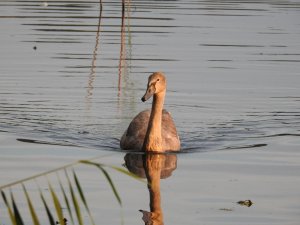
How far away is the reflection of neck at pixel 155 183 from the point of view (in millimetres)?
10133

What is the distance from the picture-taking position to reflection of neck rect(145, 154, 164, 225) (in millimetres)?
10133

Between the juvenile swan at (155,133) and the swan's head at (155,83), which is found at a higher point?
the swan's head at (155,83)

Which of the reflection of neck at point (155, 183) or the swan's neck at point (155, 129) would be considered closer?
the reflection of neck at point (155, 183)

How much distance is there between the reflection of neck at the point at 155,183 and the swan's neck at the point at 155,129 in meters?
0.17

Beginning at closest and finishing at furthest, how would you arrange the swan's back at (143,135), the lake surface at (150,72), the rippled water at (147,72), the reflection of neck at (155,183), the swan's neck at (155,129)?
the reflection of neck at (155,183) < the swan's neck at (155,129) < the swan's back at (143,135) < the lake surface at (150,72) < the rippled water at (147,72)

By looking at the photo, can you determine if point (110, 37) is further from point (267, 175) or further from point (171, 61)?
point (267, 175)

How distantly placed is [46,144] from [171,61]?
8608 millimetres

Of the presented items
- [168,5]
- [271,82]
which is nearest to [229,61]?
[271,82]

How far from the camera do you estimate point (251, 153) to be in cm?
1410

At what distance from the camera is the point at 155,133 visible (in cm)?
1460

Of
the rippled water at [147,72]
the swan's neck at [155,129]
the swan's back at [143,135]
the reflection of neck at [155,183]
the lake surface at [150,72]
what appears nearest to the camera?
the reflection of neck at [155,183]

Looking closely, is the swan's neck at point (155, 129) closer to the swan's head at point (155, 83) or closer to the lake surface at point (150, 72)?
the swan's head at point (155, 83)

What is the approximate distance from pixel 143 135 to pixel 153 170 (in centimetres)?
213

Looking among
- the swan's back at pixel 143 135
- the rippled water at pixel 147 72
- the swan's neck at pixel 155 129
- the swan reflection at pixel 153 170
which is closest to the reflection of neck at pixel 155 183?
the swan reflection at pixel 153 170
